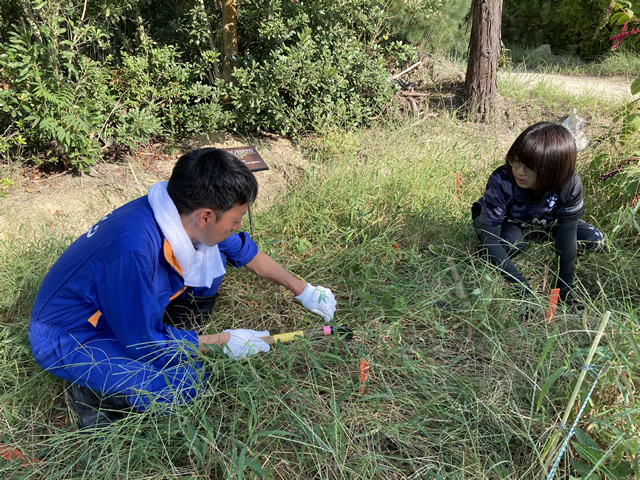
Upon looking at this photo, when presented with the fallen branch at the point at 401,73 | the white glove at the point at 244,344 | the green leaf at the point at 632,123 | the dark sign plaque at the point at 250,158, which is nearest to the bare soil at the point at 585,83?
the fallen branch at the point at 401,73

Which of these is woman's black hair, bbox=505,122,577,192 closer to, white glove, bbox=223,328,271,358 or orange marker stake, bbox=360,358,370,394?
orange marker stake, bbox=360,358,370,394

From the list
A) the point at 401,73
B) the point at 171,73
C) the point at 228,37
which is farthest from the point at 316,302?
the point at 401,73

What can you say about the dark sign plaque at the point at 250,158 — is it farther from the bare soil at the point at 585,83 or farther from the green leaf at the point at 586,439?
the bare soil at the point at 585,83

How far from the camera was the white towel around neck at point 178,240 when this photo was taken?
5.05ft

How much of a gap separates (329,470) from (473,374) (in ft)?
2.35

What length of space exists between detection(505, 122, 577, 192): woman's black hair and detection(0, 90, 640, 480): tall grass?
524 millimetres

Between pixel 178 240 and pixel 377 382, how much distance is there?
36.7 inches

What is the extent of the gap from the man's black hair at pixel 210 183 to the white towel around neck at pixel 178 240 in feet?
0.12

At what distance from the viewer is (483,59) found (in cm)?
443

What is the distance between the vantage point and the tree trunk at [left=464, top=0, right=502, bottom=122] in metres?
4.31

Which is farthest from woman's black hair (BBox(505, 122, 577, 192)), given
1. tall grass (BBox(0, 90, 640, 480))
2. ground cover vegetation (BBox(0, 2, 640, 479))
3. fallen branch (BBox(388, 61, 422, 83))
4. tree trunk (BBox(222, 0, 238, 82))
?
fallen branch (BBox(388, 61, 422, 83))

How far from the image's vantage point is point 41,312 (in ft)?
5.28

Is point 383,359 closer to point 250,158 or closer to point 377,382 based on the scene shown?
point 377,382

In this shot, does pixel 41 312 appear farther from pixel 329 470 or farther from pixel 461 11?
pixel 461 11
